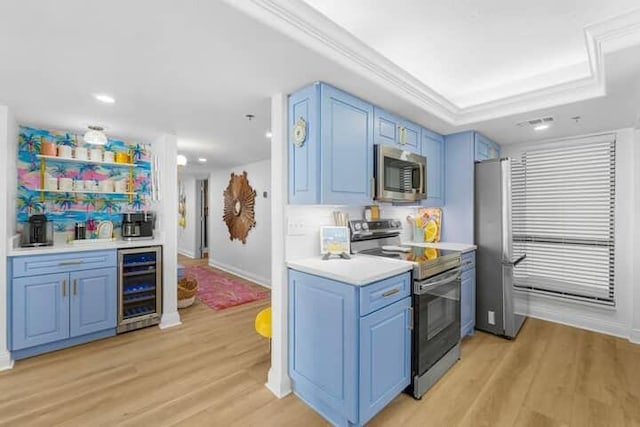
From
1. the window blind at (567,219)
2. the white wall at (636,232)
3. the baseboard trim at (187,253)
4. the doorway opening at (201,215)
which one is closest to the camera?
the white wall at (636,232)

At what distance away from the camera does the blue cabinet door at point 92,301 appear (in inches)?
113

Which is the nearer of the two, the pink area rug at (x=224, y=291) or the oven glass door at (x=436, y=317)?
the oven glass door at (x=436, y=317)

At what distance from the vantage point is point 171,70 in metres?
1.84

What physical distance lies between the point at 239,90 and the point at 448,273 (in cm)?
223

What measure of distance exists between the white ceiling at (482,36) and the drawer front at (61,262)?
312cm

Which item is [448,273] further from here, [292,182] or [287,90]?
[287,90]

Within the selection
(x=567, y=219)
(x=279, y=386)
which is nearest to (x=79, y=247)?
(x=279, y=386)

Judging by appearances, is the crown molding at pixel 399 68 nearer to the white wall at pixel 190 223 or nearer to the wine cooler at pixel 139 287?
the wine cooler at pixel 139 287

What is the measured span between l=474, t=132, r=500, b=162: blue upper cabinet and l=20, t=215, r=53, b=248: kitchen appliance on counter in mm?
4700

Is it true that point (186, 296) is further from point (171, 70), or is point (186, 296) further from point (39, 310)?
point (171, 70)

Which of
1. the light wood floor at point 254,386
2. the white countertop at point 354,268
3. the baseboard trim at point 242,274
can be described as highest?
the white countertop at point 354,268

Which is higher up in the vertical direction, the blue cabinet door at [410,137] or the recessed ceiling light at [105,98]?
the recessed ceiling light at [105,98]

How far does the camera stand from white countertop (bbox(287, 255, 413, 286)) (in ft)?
5.73

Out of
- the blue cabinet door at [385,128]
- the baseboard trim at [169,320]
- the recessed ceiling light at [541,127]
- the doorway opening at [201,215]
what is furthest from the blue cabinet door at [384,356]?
the doorway opening at [201,215]
